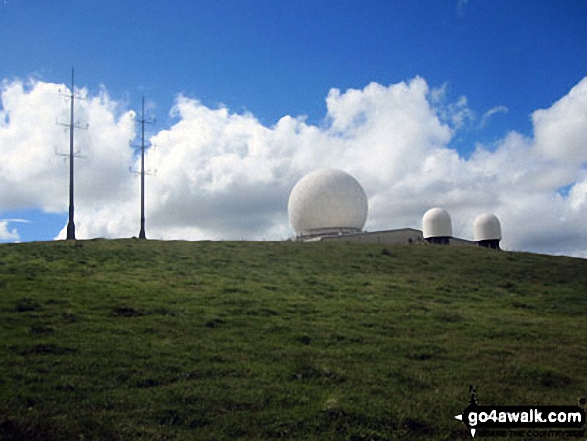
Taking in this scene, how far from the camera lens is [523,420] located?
11.3 meters

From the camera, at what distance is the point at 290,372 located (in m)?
13.3

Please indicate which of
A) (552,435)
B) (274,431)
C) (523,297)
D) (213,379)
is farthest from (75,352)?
(523,297)

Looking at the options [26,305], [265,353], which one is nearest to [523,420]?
[265,353]

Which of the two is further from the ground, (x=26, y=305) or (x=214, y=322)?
(x=26, y=305)

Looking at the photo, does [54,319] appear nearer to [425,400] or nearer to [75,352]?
[75,352]

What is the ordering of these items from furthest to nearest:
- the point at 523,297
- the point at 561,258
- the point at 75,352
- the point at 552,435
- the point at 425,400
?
1. the point at 561,258
2. the point at 523,297
3. the point at 75,352
4. the point at 425,400
5. the point at 552,435

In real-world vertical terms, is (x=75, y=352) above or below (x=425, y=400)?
above

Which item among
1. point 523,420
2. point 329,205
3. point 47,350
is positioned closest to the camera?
point 523,420

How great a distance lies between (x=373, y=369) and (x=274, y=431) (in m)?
4.22

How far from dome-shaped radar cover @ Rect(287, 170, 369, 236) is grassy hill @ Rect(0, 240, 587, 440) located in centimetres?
3101

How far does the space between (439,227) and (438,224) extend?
0.37 m

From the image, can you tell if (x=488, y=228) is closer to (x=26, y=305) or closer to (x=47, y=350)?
(x=26, y=305)

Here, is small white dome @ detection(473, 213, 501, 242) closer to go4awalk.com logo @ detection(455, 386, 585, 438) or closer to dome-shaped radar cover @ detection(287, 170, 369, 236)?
dome-shaped radar cover @ detection(287, 170, 369, 236)

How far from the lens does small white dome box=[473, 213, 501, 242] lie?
70875 mm
